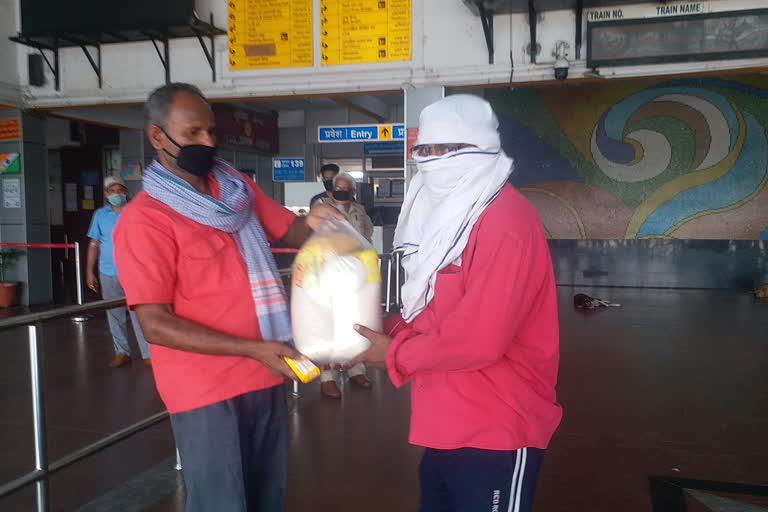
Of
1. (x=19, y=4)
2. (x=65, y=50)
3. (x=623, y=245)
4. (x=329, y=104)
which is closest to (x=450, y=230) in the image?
(x=65, y=50)

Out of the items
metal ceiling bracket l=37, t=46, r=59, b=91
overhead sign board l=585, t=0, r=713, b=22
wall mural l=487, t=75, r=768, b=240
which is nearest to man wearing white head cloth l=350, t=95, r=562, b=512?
overhead sign board l=585, t=0, r=713, b=22

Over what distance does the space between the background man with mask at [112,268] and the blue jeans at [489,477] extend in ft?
14.3

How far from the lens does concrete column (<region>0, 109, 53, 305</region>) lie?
8117 mm

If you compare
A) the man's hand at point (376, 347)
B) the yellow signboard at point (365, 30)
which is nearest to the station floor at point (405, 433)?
Result: the man's hand at point (376, 347)

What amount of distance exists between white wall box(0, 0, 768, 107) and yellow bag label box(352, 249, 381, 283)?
4962mm

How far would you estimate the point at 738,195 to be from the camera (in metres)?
9.96

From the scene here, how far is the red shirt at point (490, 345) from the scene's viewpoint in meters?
1.30

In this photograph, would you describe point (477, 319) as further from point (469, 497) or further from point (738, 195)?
point (738, 195)

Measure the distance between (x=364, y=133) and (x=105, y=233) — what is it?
13.2 ft

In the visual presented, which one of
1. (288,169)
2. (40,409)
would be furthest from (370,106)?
(40,409)

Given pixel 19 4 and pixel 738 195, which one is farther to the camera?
pixel 738 195

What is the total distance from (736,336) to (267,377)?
627 centimetres

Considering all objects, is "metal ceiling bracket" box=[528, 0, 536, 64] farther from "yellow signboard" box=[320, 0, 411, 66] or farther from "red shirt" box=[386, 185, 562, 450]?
"red shirt" box=[386, 185, 562, 450]

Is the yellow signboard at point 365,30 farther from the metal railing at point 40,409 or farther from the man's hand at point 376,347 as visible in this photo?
the man's hand at point 376,347
